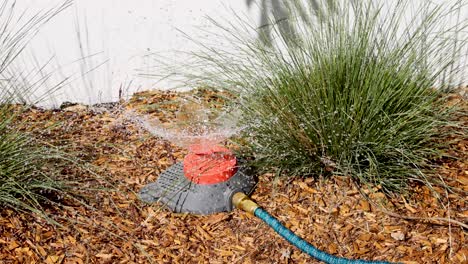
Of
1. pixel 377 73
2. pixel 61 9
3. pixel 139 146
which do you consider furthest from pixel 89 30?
pixel 377 73

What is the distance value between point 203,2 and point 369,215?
1704 mm

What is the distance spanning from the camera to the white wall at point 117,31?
13.3ft

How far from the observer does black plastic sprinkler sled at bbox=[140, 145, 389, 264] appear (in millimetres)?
3139

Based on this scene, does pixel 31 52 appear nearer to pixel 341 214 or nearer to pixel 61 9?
pixel 61 9

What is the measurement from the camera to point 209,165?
3193 mm

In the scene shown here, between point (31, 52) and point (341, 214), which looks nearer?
point (341, 214)

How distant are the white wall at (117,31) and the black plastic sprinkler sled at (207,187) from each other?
43.3 inches

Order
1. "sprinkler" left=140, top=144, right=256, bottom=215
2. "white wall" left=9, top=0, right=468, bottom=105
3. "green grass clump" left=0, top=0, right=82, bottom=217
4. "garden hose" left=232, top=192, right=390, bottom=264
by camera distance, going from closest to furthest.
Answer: "garden hose" left=232, top=192, right=390, bottom=264 < "green grass clump" left=0, top=0, right=82, bottom=217 < "sprinkler" left=140, top=144, right=256, bottom=215 < "white wall" left=9, top=0, right=468, bottom=105

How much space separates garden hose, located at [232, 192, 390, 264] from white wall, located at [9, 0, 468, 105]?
4.36 feet

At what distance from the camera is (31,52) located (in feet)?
13.5

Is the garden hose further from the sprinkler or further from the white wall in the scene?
the white wall

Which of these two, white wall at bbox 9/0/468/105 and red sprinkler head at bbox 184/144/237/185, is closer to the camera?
A: red sprinkler head at bbox 184/144/237/185

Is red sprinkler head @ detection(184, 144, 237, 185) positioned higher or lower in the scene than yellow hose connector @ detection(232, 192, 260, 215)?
higher

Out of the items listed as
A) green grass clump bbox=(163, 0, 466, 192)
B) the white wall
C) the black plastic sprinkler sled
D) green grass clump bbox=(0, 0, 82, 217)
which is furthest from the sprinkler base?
the white wall
